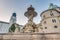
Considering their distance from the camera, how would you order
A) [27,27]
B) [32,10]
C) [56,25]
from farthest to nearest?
[56,25] < [32,10] < [27,27]

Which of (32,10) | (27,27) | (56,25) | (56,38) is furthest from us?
(56,25)

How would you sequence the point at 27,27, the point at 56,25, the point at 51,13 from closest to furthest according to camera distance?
the point at 27,27
the point at 56,25
the point at 51,13

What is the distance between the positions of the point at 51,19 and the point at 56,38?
42167mm

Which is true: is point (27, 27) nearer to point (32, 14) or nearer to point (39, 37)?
point (32, 14)

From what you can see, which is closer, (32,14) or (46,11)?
(32,14)

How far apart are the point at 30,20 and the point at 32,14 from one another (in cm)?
66

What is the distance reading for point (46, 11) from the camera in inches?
2089

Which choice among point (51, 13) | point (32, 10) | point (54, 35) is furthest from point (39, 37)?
point (51, 13)

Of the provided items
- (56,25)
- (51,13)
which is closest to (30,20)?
(56,25)

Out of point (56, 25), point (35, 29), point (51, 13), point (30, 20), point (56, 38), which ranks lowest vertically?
point (56, 38)

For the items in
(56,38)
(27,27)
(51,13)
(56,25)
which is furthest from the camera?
(51,13)

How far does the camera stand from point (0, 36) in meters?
8.78

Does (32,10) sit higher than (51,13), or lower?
lower

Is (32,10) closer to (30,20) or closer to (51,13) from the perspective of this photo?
(30,20)
